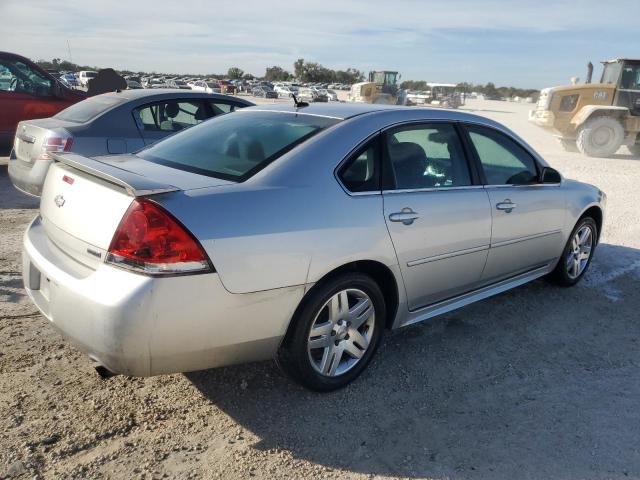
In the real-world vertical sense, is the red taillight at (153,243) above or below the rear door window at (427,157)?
below

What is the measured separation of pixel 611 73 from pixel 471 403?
15.8m

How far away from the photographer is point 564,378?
332 centimetres

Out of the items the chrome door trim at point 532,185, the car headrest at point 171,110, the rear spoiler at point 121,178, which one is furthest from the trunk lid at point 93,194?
the car headrest at point 171,110

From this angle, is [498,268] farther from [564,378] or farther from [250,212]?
[250,212]

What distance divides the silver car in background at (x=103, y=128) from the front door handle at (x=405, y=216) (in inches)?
164

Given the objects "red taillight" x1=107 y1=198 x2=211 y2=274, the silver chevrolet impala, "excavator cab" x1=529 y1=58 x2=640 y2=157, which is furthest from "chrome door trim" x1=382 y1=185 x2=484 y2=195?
"excavator cab" x1=529 y1=58 x2=640 y2=157

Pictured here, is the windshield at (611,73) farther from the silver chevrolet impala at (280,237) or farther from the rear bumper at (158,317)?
the rear bumper at (158,317)

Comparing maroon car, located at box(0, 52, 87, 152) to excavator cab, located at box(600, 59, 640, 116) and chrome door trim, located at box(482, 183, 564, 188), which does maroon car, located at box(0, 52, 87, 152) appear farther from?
excavator cab, located at box(600, 59, 640, 116)

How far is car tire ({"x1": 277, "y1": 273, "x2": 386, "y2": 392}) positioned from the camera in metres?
2.79

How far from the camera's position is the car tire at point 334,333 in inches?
110

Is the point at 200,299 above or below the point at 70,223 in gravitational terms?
below

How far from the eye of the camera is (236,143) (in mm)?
3186

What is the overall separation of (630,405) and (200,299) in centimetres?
244

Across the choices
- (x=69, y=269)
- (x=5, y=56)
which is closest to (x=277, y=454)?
(x=69, y=269)
